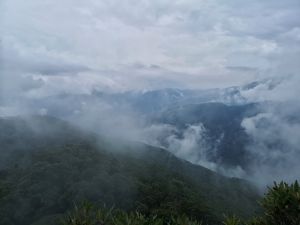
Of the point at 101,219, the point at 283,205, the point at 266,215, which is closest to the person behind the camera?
the point at 283,205

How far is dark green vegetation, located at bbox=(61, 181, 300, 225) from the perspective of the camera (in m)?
18.9

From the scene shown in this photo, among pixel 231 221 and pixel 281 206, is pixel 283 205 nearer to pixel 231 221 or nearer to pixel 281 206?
pixel 281 206

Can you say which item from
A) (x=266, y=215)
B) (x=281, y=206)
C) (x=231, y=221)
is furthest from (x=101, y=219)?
(x=281, y=206)

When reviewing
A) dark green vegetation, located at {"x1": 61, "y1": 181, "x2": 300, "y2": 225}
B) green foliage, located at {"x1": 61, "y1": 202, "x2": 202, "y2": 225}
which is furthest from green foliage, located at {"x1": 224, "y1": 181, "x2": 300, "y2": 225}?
green foliage, located at {"x1": 61, "y1": 202, "x2": 202, "y2": 225}

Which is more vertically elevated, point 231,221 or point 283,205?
point 283,205

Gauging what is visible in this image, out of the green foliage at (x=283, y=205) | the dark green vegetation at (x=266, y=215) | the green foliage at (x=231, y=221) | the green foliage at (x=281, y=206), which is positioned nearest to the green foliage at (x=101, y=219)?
the dark green vegetation at (x=266, y=215)

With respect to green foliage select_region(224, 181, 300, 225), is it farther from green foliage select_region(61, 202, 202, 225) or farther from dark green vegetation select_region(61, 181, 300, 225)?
green foliage select_region(61, 202, 202, 225)

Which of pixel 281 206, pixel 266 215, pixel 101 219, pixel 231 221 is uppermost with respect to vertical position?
pixel 281 206

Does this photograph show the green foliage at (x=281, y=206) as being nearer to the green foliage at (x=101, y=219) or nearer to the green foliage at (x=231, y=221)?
the green foliage at (x=231, y=221)

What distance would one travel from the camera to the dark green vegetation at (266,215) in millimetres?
18906

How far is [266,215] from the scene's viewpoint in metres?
20.2

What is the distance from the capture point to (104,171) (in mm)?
167750

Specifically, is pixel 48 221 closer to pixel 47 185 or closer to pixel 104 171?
pixel 47 185

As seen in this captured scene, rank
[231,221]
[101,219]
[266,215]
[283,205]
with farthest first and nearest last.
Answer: [266,215] < [101,219] < [283,205] < [231,221]
